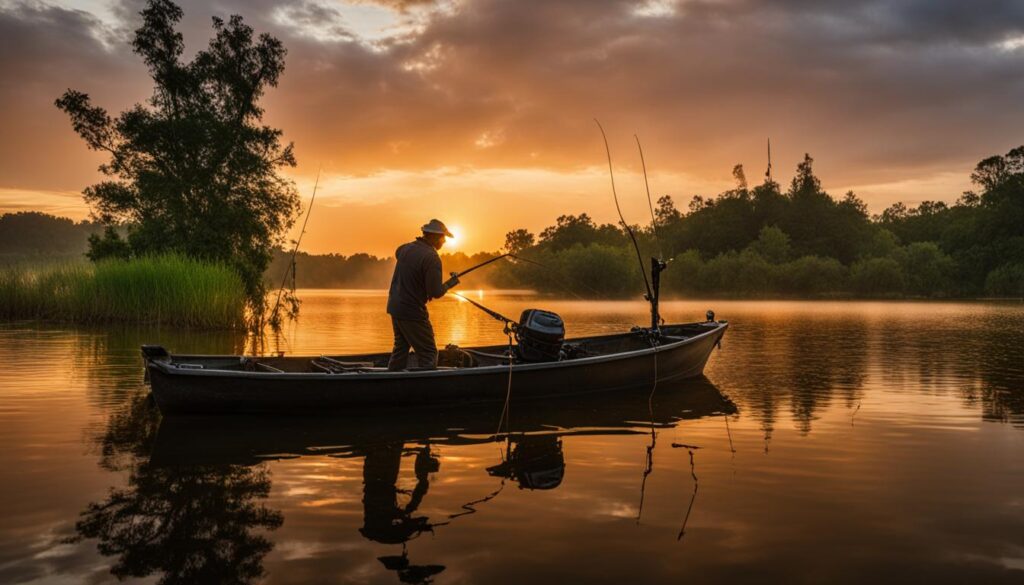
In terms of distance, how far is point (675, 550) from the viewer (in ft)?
15.7

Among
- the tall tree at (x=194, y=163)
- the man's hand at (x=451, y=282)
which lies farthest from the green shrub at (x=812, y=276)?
the man's hand at (x=451, y=282)

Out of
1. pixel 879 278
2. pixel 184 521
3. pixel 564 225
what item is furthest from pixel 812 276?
pixel 184 521

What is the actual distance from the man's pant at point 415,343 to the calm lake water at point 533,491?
90 centimetres

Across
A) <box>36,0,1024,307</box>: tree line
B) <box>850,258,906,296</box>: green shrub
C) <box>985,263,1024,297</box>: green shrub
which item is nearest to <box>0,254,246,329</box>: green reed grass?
<box>36,0,1024,307</box>: tree line

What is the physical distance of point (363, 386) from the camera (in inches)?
362

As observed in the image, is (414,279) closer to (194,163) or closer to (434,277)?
(434,277)

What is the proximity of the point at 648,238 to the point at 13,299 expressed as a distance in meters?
107

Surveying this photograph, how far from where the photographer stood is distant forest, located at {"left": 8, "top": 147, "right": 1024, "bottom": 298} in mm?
72875

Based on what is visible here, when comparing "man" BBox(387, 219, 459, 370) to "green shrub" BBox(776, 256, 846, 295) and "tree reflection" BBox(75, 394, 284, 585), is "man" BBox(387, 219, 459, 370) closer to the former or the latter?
"tree reflection" BBox(75, 394, 284, 585)

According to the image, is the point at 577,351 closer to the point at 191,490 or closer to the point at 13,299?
the point at 191,490

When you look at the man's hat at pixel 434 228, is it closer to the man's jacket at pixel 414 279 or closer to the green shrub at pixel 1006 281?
the man's jacket at pixel 414 279

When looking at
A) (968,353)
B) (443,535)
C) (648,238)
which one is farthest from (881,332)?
(648,238)

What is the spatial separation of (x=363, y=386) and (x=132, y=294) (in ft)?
57.2

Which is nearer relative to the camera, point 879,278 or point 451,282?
point 451,282
